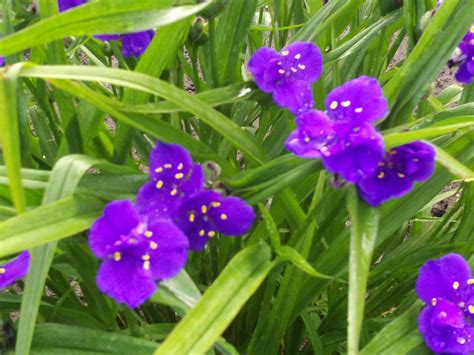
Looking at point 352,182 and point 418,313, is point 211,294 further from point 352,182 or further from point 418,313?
point 418,313

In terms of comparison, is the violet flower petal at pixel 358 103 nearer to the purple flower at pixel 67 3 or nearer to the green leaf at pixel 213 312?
the green leaf at pixel 213 312

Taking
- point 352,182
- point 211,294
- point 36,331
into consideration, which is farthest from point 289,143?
point 36,331

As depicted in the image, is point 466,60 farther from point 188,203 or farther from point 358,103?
point 188,203

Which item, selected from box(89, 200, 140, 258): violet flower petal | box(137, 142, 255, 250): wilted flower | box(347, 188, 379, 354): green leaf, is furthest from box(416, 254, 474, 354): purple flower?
box(89, 200, 140, 258): violet flower petal

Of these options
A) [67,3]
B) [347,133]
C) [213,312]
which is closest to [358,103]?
[347,133]

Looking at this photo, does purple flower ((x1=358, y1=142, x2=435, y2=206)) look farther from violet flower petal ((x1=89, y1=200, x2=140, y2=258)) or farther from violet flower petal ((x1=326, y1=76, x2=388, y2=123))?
violet flower petal ((x1=89, y1=200, x2=140, y2=258))

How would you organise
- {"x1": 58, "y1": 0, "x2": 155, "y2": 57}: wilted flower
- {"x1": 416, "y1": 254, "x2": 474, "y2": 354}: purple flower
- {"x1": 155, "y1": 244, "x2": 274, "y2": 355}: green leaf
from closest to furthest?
{"x1": 155, "y1": 244, "x2": 274, "y2": 355}: green leaf < {"x1": 416, "y1": 254, "x2": 474, "y2": 354}: purple flower < {"x1": 58, "y1": 0, "x2": 155, "y2": 57}: wilted flower

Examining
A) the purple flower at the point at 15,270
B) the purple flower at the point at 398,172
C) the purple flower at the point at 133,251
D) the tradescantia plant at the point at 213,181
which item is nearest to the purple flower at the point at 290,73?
the tradescantia plant at the point at 213,181

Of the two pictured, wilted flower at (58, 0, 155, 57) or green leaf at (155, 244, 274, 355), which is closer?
green leaf at (155, 244, 274, 355)

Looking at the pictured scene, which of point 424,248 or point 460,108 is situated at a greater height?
point 460,108
